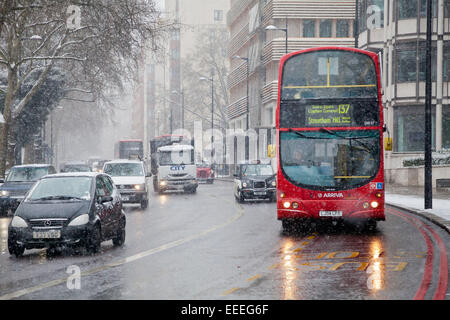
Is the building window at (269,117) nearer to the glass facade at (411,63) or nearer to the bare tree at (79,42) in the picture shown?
the glass facade at (411,63)

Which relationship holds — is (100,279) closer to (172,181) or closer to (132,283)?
(132,283)

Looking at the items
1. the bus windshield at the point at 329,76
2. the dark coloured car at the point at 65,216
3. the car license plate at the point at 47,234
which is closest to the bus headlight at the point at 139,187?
the bus windshield at the point at 329,76

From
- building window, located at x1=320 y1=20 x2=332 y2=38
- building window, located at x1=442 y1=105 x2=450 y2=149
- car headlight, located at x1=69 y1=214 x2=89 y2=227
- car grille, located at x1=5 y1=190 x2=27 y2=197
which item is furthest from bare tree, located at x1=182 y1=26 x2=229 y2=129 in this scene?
car headlight, located at x1=69 y1=214 x2=89 y2=227

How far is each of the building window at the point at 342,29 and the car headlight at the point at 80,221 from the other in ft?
171

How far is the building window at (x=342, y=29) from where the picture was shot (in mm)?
62781

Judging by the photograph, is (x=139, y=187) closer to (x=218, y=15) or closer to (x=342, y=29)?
(x=342, y=29)

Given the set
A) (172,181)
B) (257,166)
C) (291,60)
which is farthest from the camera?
(172,181)

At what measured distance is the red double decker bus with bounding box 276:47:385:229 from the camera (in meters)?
16.6

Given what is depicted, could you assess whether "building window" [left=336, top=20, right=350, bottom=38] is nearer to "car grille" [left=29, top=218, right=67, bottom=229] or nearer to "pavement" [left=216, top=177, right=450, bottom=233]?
"pavement" [left=216, top=177, right=450, bottom=233]

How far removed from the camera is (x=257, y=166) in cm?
3192

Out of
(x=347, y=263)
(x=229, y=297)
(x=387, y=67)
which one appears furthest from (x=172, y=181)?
(x=229, y=297)

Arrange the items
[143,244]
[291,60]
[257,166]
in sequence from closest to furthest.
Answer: [143,244] → [291,60] → [257,166]

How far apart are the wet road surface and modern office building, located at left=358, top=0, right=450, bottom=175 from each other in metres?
27.5

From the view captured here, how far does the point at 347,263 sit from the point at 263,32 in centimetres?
5607
